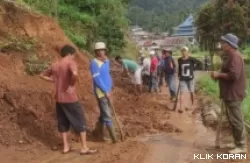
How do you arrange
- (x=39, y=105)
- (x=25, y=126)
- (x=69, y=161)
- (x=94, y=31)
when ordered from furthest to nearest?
(x=94, y=31), (x=39, y=105), (x=25, y=126), (x=69, y=161)

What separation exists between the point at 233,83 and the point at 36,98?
3.74 meters

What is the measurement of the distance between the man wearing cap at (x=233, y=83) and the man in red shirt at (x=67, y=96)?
85.5 inches

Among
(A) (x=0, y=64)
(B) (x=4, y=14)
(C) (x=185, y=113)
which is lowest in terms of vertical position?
(C) (x=185, y=113)

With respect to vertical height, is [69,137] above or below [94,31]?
below

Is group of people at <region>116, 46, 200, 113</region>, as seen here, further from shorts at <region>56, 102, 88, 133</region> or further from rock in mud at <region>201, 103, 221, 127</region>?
shorts at <region>56, 102, 88, 133</region>

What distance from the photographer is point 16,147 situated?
795 cm

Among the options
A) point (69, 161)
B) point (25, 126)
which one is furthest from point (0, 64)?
point (69, 161)

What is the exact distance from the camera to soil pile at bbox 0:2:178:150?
849cm

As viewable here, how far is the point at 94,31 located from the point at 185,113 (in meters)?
11.1

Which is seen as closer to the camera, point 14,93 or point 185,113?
point 14,93

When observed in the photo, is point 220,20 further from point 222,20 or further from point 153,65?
point 153,65

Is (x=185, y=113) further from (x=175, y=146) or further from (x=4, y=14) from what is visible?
(x=4, y=14)

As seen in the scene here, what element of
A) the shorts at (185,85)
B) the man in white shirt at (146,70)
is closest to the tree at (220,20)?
the man in white shirt at (146,70)

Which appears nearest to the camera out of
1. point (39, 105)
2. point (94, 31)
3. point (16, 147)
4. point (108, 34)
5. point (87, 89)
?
point (16, 147)
